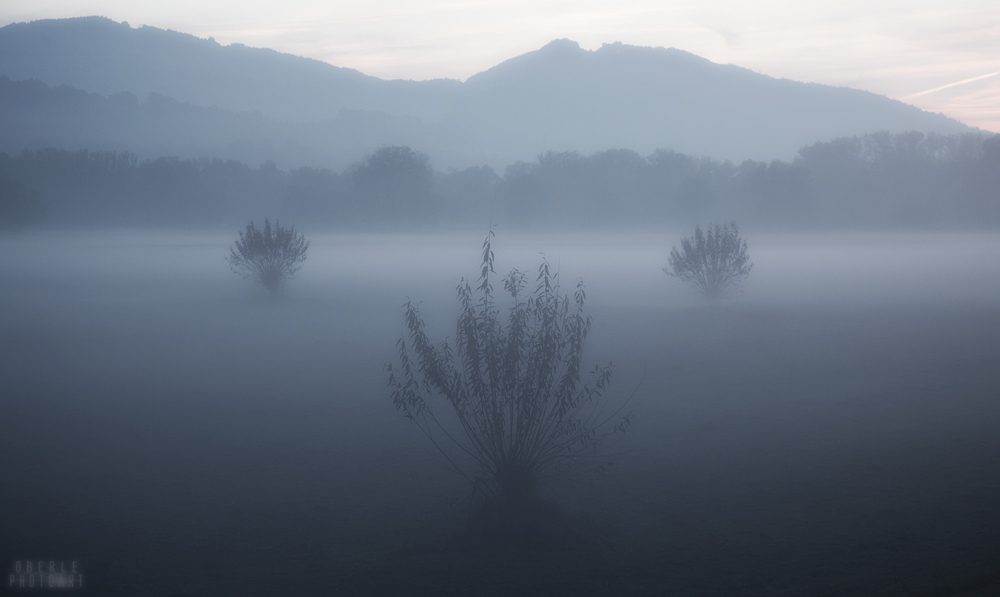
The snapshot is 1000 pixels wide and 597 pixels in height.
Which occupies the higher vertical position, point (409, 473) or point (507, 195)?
point (507, 195)

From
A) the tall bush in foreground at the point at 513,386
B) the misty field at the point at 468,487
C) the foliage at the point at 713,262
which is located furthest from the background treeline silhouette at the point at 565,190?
the tall bush in foreground at the point at 513,386

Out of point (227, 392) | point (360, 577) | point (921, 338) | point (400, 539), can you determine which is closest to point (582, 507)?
point (400, 539)

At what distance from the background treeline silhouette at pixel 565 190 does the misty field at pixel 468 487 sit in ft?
195

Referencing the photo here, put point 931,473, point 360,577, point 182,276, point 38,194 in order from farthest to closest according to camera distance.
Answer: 1. point 38,194
2. point 182,276
3. point 931,473
4. point 360,577

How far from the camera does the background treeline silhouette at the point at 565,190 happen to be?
8006 centimetres

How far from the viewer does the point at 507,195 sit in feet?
308

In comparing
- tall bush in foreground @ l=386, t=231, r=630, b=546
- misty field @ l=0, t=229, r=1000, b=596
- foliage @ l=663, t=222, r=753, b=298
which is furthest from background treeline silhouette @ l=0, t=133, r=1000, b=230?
tall bush in foreground @ l=386, t=231, r=630, b=546

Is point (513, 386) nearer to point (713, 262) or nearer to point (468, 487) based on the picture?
point (468, 487)

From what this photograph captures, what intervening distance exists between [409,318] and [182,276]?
42227 millimetres

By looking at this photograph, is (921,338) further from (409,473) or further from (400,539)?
(400,539)

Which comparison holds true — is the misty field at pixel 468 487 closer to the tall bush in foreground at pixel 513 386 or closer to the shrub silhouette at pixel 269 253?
the tall bush in foreground at pixel 513 386

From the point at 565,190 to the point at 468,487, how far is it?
288 feet

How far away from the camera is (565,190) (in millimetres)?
95000

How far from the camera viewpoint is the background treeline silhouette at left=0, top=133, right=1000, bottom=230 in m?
80.1
